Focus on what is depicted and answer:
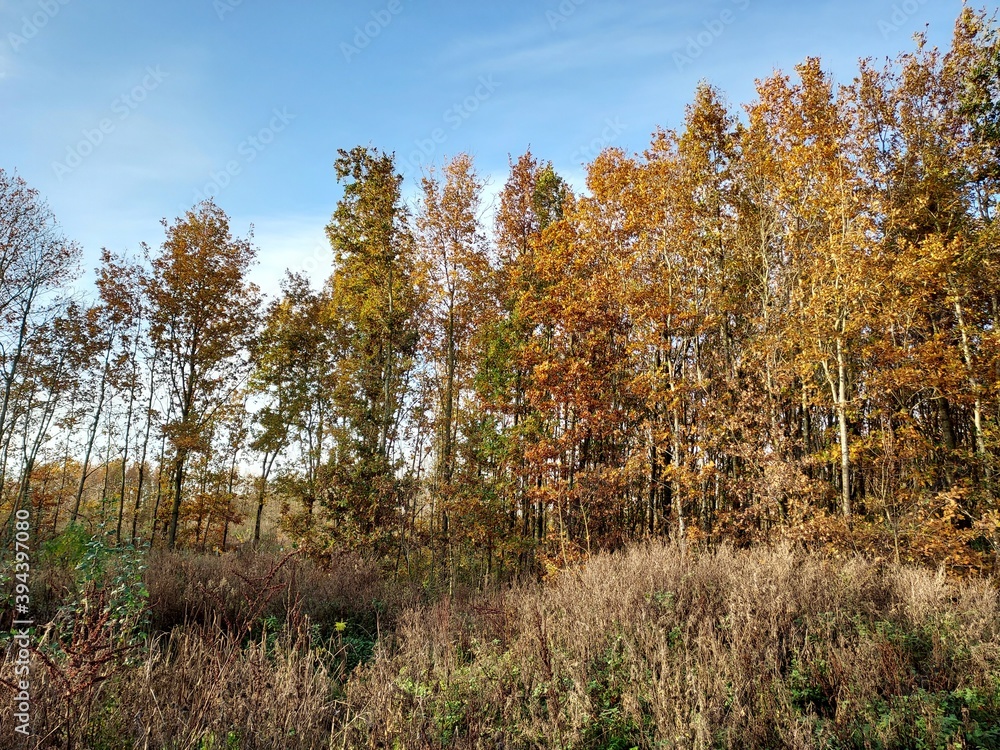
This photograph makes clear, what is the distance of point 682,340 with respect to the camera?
1389 cm

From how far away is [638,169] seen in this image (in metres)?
13.9

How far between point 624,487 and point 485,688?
1074cm

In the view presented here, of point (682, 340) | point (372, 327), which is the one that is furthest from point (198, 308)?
point (682, 340)

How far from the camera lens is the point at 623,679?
4.65 metres

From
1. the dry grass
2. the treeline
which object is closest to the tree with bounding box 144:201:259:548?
the treeline

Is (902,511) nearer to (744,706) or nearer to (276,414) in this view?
(744,706)

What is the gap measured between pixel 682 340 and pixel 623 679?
10.7m

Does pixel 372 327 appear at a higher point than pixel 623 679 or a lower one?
higher

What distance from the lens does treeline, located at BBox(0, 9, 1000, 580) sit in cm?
1180

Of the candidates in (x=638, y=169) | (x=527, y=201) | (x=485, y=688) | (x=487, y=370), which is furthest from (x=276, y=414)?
(x=485, y=688)

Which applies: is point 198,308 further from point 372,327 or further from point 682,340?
point 682,340

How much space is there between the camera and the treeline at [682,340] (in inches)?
464

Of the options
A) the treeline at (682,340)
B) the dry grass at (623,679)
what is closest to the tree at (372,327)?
the treeline at (682,340)

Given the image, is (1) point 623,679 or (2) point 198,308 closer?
(1) point 623,679
